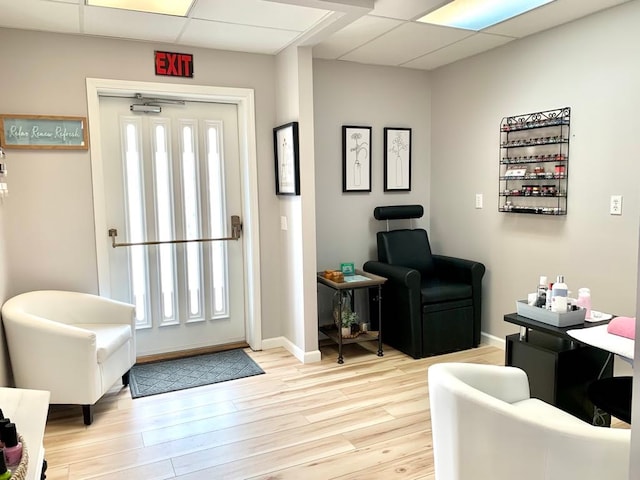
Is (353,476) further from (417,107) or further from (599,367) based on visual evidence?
(417,107)

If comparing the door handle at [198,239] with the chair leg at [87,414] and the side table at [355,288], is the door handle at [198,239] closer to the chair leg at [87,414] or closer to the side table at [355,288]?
the side table at [355,288]

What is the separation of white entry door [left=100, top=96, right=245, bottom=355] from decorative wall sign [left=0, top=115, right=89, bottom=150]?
24 cm

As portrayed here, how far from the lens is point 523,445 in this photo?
1415mm

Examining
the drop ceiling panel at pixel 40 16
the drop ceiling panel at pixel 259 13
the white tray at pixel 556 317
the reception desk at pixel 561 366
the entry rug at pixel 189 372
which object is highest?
the drop ceiling panel at pixel 40 16

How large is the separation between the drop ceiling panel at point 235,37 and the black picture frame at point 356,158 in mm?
947

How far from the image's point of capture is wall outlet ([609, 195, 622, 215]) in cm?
294

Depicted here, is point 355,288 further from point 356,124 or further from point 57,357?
point 57,357

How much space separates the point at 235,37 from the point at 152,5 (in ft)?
2.15

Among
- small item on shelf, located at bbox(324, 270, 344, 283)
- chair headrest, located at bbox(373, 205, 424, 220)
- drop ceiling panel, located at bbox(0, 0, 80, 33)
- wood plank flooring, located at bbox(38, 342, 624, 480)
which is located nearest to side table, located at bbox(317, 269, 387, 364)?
small item on shelf, located at bbox(324, 270, 344, 283)

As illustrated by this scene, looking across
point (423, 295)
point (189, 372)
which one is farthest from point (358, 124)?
point (189, 372)

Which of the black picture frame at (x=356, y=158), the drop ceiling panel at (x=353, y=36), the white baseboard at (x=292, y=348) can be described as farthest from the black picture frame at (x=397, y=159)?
the white baseboard at (x=292, y=348)

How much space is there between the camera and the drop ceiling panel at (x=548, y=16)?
2863 mm

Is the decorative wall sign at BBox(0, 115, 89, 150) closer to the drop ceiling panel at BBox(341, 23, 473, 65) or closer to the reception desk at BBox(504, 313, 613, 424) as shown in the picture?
the drop ceiling panel at BBox(341, 23, 473, 65)

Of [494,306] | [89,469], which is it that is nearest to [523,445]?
[89,469]
